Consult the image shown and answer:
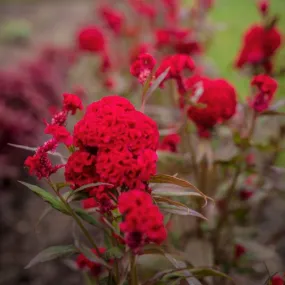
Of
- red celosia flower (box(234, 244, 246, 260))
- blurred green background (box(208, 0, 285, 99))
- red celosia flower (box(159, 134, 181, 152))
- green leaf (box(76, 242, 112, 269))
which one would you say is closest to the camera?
green leaf (box(76, 242, 112, 269))

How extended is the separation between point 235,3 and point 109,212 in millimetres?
5302

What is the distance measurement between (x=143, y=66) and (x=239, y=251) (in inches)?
34.8

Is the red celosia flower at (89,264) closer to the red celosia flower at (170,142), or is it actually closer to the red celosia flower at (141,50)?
the red celosia flower at (170,142)

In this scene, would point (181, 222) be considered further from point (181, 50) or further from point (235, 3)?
point (235, 3)

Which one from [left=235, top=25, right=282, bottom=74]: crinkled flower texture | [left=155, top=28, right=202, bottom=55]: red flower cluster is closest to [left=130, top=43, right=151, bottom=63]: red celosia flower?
[left=155, top=28, right=202, bottom=55]: red flower cluster

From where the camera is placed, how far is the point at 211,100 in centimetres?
128

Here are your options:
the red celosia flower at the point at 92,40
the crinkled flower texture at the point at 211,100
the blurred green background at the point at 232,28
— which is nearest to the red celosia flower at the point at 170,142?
the crinkled flower texture at the point at 211,100

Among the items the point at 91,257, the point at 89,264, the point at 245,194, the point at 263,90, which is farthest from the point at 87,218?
the point at 245,194

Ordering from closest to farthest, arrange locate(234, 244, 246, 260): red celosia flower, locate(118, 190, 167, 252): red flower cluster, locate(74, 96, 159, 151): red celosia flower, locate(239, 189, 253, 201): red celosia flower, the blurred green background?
locate(118, 190, 167, 252): red flower cluster
locate(74, 96, 159, 151): red celosia flower
locate(234, 244, 246, 260): red celosia flower
locate(239, 189, 253, 201): red celosia flower
the blurred green background

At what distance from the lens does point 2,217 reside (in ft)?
8.07

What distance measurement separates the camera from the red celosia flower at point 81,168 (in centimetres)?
93

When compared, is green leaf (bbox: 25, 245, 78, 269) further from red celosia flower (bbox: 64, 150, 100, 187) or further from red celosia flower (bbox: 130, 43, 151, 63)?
red celosia flower (bbox: 130, 43, 151, 63)

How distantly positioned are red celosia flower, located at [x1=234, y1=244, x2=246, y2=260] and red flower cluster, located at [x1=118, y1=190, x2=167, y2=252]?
0.85 meters

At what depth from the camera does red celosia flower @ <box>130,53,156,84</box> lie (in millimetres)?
1045
